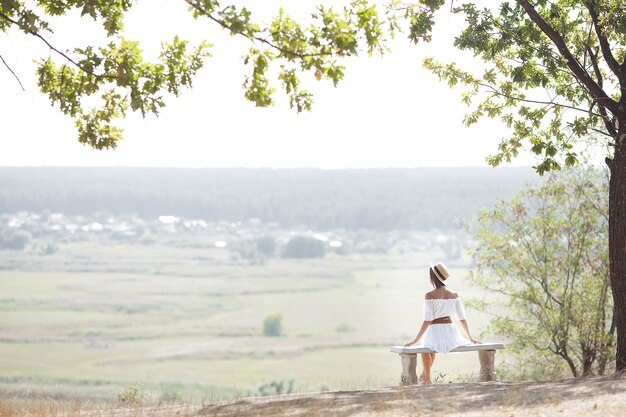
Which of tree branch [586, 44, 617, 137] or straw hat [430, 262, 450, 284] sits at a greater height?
tree branch [586, 44, 617, 137]

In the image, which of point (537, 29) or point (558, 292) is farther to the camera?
point (558, 292)

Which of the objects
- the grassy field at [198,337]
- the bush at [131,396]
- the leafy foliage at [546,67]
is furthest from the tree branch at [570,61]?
the grassy field at [198,337]

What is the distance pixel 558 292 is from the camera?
23.1 metres

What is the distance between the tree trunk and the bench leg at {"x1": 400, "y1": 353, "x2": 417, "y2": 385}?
3.46 m

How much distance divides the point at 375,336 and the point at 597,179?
149 meters

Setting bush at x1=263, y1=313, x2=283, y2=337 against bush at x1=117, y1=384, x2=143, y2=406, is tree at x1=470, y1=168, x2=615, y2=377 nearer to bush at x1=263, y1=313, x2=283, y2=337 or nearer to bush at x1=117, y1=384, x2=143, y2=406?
bush at x1=117, y1=384, x2=143, y2=406

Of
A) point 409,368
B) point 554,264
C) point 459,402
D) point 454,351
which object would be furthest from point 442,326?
point 554,264

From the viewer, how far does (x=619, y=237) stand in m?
14.9

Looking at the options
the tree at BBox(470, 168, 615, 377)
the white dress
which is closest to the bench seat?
the white dress

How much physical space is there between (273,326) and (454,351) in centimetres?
15952

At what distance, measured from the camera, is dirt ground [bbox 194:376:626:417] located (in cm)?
1039

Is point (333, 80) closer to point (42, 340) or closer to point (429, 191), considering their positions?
point (42, 340)

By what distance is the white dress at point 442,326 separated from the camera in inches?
546

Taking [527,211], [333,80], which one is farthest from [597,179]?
[333,80]
